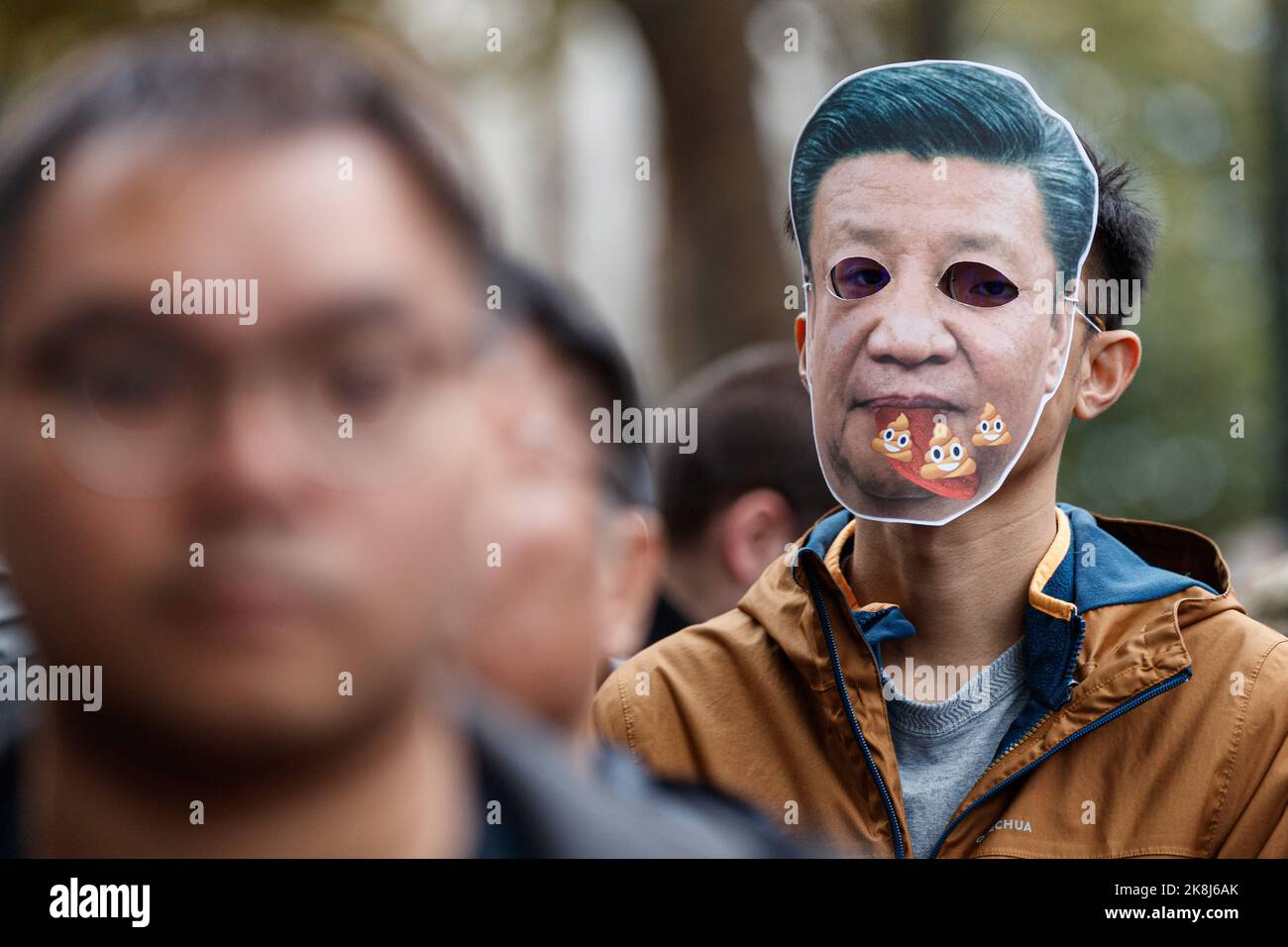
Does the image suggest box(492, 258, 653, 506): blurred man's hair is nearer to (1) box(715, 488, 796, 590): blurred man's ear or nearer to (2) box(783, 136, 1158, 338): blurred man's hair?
(1) box(715, 488, 796, 590): blurred man's ear

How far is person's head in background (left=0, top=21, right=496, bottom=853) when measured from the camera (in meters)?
1.60

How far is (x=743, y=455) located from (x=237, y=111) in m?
1.15

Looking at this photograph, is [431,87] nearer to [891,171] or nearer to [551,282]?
[551,282]

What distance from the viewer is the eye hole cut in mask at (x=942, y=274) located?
2279mm

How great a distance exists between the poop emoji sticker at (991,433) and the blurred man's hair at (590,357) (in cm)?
56

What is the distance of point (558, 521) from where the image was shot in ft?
7.80

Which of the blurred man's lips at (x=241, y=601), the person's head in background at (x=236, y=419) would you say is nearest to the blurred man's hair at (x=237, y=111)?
the person's head in background at (x=236, y=419)

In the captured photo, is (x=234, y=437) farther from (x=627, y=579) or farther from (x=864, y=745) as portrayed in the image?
(x=864, y=745)

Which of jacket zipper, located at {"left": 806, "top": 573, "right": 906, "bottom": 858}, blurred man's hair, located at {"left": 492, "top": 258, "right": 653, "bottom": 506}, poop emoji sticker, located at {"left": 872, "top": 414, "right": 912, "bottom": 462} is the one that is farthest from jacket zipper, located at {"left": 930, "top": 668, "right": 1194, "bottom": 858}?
blurred man's hair, located at {"left": 492, "top": 258, "right": 653, "bottom": 506}

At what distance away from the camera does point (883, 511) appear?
2381 millimetres

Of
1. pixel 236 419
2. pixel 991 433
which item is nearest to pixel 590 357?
pixel 991 433

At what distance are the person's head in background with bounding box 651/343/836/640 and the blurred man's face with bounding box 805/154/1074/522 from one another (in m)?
0.15

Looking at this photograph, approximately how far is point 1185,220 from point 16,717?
2.16 metres
